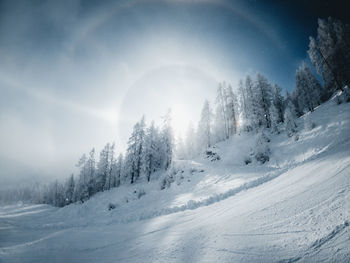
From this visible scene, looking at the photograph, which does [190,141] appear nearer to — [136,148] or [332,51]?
[136,148]

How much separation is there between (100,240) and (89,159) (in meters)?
55.3

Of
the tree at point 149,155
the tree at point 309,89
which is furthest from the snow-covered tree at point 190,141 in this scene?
the tree at point 309,89

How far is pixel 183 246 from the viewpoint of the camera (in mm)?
4230

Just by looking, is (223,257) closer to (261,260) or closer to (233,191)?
(261,260)

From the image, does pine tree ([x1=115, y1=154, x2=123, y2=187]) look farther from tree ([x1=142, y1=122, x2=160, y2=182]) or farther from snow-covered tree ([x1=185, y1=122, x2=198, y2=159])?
snow-covered tree ([x1=185, y1=122, x2=198, y2=159])

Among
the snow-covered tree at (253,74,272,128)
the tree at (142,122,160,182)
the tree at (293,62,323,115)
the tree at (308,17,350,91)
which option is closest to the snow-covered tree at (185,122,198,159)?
the tree at (142,122,160,182)

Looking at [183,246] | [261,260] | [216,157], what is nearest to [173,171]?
[216,157]

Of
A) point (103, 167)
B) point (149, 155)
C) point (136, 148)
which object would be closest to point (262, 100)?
point (149, 155)

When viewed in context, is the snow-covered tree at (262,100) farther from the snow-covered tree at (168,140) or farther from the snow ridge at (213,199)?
the snow ridge at (213,199)

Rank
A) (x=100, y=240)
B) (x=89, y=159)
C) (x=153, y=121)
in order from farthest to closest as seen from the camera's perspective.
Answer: (x=89, y=159) → (x=153, y=121) → (x=100, y=240)

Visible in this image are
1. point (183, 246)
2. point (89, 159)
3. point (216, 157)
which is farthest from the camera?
point (89, 159)

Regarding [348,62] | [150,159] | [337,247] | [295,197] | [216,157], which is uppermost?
[348,62]

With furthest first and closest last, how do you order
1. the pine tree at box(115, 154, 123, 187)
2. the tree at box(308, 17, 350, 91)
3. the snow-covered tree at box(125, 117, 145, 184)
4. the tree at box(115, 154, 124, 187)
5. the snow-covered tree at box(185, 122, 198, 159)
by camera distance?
the snow-covered tree at box(185, 122, 198, 159)
the pine tree at box(115, 154, 123, 187)
the tree at box(115, 154, 124, 187)
the snow-covered tree at box(125, 117, 145, 184)
the tree at box(308, 17, 350, 91)

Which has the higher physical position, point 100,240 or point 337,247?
point 337,247
